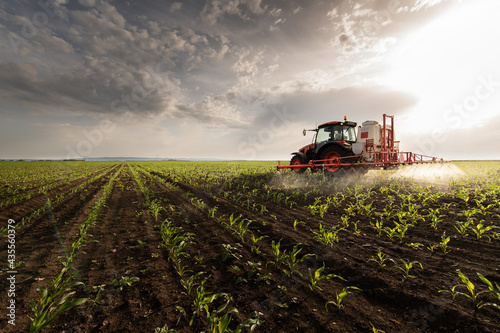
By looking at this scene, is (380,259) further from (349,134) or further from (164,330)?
(349,134)

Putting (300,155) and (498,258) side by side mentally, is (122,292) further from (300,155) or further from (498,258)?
(300,155)

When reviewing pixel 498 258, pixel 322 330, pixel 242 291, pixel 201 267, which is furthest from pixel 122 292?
pixel 498 258

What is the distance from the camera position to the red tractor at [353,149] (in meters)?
11.1

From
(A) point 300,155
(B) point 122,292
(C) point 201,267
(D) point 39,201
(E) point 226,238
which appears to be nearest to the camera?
(B) point 122,292

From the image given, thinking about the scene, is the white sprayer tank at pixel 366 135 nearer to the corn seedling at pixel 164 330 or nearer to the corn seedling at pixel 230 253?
the corn seedling at pixel 230 253

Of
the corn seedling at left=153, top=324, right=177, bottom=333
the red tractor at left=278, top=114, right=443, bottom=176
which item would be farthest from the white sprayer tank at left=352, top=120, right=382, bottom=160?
the corn seedling at left=153, top=324, right=177, bottom=333

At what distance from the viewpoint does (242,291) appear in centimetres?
278

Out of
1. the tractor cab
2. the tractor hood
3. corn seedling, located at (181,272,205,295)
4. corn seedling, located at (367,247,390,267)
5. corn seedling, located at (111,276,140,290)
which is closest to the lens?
corn seedling, located at (181,272,205,295)

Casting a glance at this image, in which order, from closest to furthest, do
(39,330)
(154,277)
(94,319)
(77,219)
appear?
(39,330) → (94,319) → (154,277) → (77,219)

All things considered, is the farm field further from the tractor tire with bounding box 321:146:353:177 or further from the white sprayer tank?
the white sprayer tank

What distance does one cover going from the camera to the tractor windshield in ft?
41.0

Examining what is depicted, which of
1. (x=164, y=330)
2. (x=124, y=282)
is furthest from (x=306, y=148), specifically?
(x=164, y=330)

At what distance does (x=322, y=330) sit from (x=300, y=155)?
12.4 metres

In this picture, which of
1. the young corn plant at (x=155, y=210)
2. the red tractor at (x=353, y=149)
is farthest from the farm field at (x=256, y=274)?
the red tractor at (x=353, y=149)
